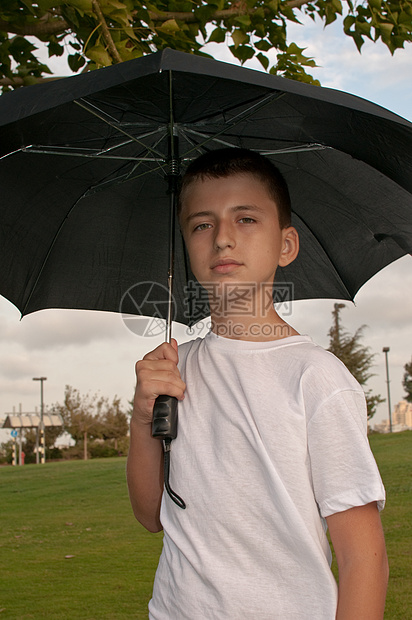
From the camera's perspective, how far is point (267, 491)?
1.51m

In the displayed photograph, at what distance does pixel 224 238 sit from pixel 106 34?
2421 mm

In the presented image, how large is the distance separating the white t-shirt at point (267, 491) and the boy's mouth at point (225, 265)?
29 centimetres

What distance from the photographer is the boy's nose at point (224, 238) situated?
5.62ft

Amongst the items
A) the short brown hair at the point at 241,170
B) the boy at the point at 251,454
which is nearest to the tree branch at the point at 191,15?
the short brown hair at the point at 241,170

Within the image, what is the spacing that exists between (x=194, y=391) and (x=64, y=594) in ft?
13.6

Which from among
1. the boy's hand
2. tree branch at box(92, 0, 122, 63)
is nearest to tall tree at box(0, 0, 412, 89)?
tree branch at box(92, 0, 122, 63)

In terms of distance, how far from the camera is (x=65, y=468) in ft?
50.5

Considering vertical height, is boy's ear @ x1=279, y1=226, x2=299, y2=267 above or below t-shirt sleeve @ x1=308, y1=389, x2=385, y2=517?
above

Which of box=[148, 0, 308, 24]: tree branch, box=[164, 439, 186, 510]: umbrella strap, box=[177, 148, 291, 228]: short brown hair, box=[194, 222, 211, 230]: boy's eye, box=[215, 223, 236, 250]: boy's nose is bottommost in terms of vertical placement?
box=[164, 439, 186, 510]: umbrella strap

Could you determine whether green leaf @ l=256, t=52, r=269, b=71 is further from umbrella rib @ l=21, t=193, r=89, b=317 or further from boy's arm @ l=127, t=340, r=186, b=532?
boy's arm @ l=127, t=340, r=186, b=532

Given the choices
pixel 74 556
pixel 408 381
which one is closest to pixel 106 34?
pixel 74 556

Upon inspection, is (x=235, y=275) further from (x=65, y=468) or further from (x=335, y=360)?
(x=65, y=468)

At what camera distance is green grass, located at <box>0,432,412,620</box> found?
4730 millimetres

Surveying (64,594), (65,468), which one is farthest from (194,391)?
(65,468)
